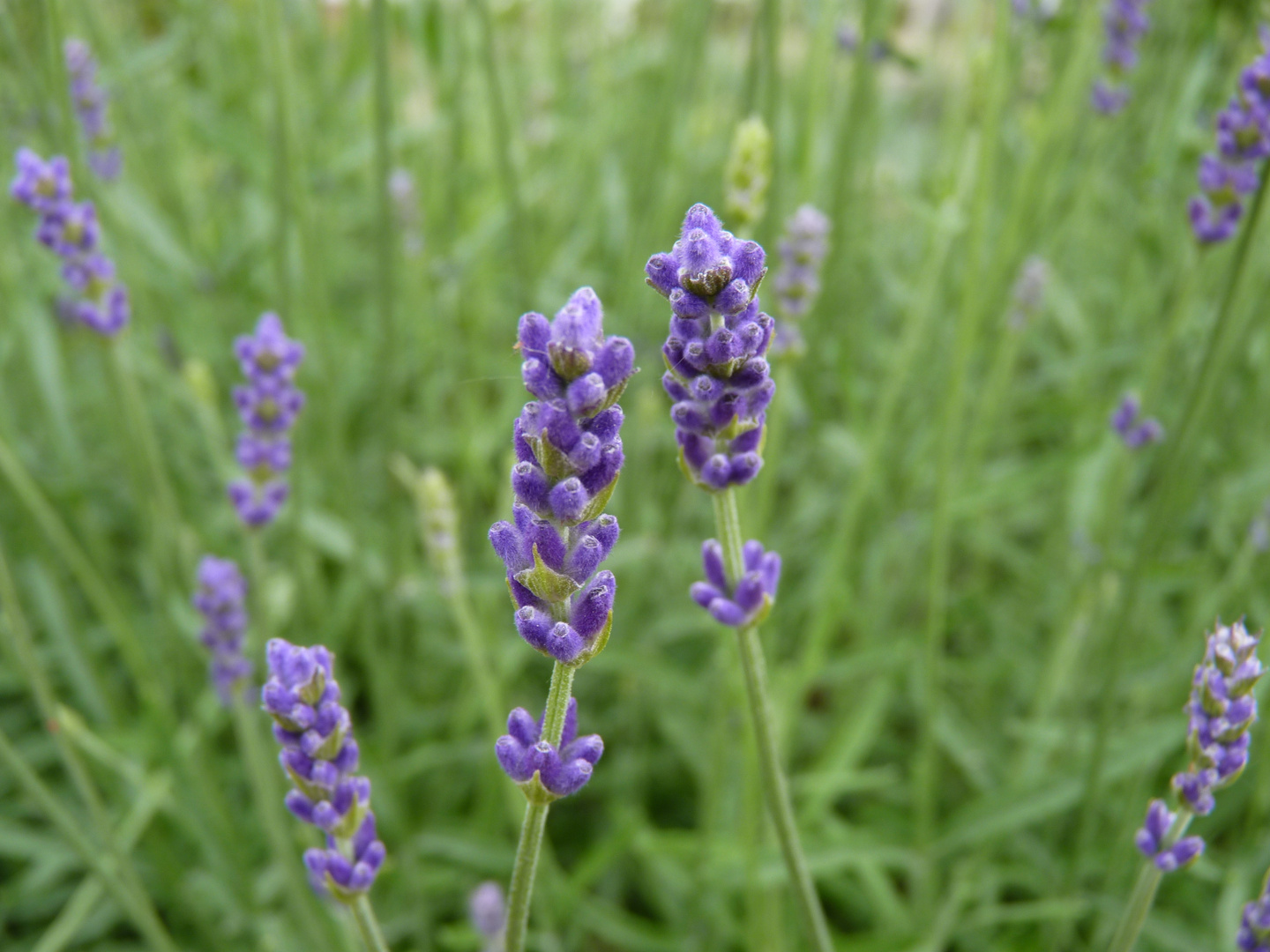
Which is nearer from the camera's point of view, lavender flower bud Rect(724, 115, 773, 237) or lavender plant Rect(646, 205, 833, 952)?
lavender plant Rect(646, 205, 833, 952)

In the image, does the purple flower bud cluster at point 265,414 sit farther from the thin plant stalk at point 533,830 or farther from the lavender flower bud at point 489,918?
the thin plant stalk at point 533,830

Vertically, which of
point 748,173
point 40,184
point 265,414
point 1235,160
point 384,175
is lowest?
point 265,414

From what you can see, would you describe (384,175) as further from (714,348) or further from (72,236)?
(714,348)

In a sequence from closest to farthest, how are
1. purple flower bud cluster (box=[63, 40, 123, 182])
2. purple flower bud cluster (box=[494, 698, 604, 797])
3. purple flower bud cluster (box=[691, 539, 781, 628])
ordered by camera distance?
1. purple flower bud cluster (box=[494, 698, 604, 797])
2. purple flower bud cluster (box=[691, 539, 781, 628])
3. purple flower bud cluster (box=[63, 40, 123, 182])

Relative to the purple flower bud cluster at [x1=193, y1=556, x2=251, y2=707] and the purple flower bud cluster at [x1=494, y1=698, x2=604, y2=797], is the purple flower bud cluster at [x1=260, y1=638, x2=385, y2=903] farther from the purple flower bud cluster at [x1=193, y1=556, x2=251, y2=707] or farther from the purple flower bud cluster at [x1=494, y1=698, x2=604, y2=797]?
the purple flower bud cluster at [x1=193, y1=556, x2=251, y2=707]

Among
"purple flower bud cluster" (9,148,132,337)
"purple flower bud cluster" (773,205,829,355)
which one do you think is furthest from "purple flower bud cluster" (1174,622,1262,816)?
"purple flower bud cluster" (9,148,132,337)

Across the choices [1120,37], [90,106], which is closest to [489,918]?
[90,106]

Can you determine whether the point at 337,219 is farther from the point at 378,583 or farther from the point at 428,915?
the point at 428,915

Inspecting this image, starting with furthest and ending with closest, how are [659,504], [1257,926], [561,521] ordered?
1. [659,504]
2. [1257,926]
3. [561,521]
